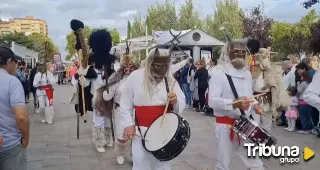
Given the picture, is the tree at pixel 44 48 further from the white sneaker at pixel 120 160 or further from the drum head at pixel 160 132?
the drum head at pixel 160 132

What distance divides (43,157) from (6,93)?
13.8ft

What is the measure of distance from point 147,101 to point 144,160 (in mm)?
596

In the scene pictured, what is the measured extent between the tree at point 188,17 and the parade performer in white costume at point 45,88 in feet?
128

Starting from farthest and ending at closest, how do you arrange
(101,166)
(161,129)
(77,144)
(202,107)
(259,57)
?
1. (202,107)
2. (77,144)
3. (101,166)
4. (259,57)
5. (161,129)

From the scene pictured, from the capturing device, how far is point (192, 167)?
6922 millimetres

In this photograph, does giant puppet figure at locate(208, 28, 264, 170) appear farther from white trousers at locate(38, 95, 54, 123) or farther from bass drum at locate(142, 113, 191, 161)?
white trousers at locate(38, 95, 54, 123)

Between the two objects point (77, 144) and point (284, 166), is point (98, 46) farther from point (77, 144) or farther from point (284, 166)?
point (284, 166)

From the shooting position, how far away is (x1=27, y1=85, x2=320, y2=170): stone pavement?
708 centimetres

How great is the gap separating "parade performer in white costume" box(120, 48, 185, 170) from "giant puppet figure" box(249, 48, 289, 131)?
2481 millimetres

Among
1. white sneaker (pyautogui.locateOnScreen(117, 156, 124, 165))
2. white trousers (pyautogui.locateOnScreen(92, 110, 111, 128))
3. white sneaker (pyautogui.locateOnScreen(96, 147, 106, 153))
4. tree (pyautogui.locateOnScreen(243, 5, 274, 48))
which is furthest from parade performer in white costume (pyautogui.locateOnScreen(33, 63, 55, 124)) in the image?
tree (pyautogui.locateOnScreen(243, 5, 274, 48))

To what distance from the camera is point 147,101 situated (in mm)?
4395

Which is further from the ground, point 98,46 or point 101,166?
point 98,46

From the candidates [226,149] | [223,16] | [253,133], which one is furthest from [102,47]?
[223,16]

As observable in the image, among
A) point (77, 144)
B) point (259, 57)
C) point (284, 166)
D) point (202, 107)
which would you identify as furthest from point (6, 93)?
point (202, 107)
